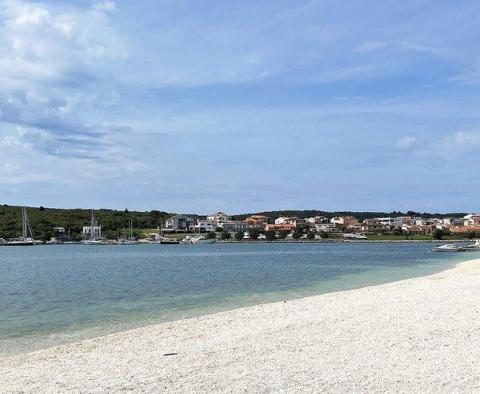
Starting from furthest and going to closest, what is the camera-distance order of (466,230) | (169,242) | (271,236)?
1. (271,236)
2. (466,230)
3. (169,242)

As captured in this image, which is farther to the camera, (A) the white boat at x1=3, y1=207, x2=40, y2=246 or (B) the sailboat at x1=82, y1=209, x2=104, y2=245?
(B) the sailboat at x1=82, y1=209, x2=104, y2=245

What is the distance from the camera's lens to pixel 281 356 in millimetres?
10203

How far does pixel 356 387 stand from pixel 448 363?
202 centimetres

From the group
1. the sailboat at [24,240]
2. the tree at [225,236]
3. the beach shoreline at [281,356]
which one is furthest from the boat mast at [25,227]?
the beach shoreline at [281,356]

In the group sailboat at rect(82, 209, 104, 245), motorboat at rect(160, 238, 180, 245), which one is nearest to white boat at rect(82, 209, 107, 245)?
sailboat at rect(82, 209, 104, 245)

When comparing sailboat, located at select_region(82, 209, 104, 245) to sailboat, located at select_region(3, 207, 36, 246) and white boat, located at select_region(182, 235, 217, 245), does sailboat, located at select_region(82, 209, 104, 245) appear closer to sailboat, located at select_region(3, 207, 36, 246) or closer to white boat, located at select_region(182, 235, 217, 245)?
sailboat, located at select_region(3, 207, 36, 246)

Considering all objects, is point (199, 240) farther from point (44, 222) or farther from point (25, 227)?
point (25, 227)

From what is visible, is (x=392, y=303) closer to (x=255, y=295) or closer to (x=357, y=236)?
(x=255, y=295)

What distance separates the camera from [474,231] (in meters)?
184

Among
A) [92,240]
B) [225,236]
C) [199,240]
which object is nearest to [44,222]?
[92,240]

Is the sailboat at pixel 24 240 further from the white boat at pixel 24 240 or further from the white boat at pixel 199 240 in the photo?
the white boat at pixel 199 240

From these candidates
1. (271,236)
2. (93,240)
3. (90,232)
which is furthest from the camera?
(271,236)

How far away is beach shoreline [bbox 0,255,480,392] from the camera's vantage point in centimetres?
839

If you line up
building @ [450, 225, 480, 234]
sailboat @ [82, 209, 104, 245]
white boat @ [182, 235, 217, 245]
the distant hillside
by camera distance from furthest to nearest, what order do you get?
1. building @ [450, 225, 480, 234]
2. white boat @ [182, 235, 217, 245]
3. the distant hillside
4. sailboat @ [82, 209, 104, 245]
